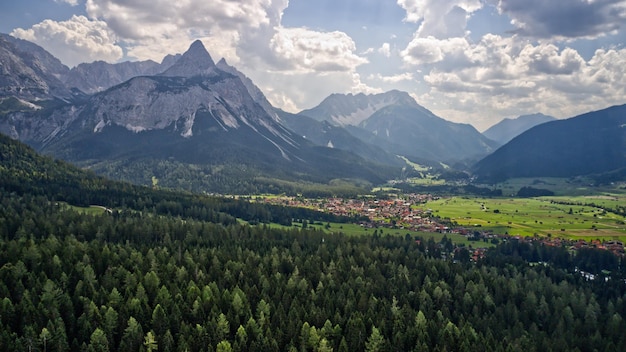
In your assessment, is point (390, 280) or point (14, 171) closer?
point (390, 280)

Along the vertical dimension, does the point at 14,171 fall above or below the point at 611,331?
above

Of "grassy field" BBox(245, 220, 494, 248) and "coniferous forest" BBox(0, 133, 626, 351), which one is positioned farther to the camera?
"grassy field" BBox(245, 220, 494, 248)

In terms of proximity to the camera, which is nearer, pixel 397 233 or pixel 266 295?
pixel 266 295

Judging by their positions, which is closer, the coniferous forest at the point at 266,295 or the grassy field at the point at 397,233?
the coniferous forest at the point at 266,295

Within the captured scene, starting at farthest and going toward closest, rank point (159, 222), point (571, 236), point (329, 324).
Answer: point (571, 236) → point (159, 222) → point (329, 324)

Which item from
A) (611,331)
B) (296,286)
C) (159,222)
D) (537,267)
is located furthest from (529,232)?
(159,222)

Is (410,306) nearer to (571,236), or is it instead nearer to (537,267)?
(537,267)

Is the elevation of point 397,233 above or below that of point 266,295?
above

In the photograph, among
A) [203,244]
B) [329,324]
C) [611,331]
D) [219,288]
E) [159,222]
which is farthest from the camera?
[159,222]
